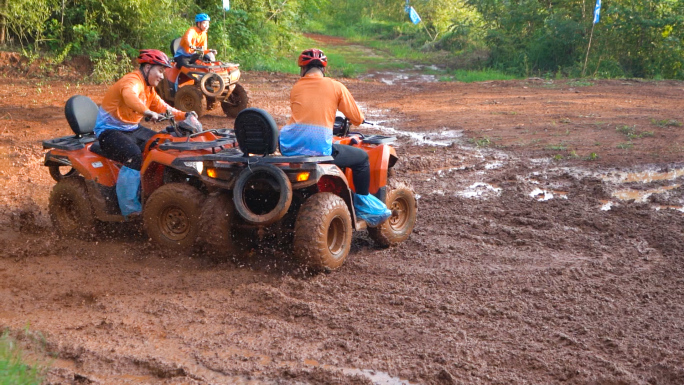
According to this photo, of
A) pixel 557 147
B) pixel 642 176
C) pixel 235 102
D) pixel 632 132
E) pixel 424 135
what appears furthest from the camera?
pixel 235 102

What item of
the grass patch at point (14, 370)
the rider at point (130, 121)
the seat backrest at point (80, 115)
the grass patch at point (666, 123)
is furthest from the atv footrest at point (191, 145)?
the grass patch at point (666, 123)

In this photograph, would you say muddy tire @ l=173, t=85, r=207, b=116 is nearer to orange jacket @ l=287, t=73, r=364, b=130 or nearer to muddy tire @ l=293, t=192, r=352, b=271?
orange jacket @ l=287, t=73, r=364, b=130

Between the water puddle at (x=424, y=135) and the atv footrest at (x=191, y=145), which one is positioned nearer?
the atv footrest at (x=191, y=145)

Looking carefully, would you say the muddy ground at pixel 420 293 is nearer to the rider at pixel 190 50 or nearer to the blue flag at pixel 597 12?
the rider at pixel 190 50

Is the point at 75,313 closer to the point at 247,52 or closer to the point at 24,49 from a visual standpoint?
the point at 24,49

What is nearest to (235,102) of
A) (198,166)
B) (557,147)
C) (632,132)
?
(557,147)

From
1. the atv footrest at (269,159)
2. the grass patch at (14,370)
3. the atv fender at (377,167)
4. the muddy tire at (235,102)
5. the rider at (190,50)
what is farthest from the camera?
the muddy tire at (235,102)

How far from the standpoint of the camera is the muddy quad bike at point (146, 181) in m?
6.59

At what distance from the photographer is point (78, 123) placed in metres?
7.53

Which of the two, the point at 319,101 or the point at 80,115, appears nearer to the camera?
the point at 319,101

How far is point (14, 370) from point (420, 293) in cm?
312

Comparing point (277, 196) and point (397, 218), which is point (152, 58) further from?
point (397, 218)

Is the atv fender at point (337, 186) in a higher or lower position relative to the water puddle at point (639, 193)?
higher

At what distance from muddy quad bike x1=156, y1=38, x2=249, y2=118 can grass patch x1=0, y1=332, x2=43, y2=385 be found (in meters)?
9.61
